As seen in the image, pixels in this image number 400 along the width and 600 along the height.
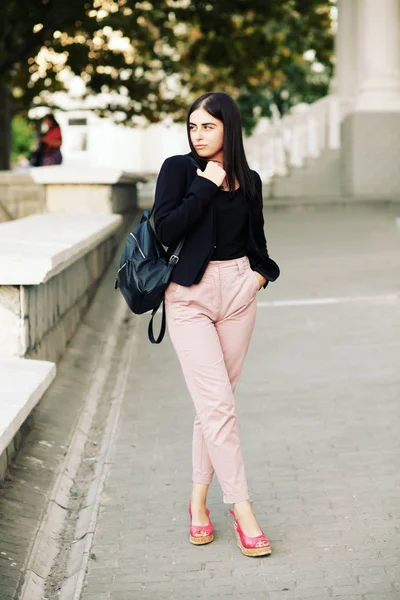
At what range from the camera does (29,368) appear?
544cm

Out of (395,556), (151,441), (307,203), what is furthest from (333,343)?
(307,203)

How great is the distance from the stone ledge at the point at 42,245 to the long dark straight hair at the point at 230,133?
3.94 ft

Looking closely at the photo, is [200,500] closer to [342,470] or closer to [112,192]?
[342,470]

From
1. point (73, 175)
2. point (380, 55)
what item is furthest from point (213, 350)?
point (380, 55)

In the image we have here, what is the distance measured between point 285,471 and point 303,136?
63.6ft

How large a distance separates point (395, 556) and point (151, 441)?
2.15 metres

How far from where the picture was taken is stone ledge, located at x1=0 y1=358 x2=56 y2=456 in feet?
14.0

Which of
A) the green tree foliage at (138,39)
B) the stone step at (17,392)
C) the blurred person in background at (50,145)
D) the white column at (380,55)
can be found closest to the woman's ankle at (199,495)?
the stone step at (17,392)

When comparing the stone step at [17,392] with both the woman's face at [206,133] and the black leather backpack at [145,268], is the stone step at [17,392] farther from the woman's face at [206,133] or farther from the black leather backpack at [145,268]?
the woman's face at [206,133]

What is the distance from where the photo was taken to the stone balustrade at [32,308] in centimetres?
489

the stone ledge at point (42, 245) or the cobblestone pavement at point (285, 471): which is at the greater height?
the stone ledge at point (42, 245)

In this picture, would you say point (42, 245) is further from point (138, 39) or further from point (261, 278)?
point (138, 39)

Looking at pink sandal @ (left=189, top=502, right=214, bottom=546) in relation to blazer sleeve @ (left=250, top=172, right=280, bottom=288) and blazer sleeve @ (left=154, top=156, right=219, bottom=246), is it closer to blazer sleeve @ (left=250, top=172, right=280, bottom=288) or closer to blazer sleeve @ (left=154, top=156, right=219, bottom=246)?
blazer sleeve @ (left=250, top=172, right=280, bottom=288)

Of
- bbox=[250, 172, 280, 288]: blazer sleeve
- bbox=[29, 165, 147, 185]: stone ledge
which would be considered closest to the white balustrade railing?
bbox=[29, 165, 147, 185]: stone ledge
